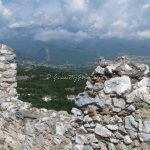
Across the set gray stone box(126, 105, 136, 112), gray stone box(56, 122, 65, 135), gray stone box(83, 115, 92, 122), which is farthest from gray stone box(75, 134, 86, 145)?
gray stone box(126, 105, 136, 112)

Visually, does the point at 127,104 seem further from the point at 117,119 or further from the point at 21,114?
the point at 21,114

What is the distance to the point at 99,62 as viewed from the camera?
8.87 meters

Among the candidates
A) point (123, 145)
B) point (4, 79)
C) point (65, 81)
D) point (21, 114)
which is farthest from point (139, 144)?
point (65, 81)

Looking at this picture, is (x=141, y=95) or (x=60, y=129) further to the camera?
(x=60, y=129)

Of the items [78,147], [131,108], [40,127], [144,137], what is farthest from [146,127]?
[40,127]

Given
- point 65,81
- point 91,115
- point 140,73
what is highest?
point 140,73

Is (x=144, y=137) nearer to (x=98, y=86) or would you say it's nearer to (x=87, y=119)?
(x=87, y=119)

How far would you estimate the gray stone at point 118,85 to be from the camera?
8.23 meters

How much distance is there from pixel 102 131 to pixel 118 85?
94 centimetres

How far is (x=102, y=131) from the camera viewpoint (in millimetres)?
8414

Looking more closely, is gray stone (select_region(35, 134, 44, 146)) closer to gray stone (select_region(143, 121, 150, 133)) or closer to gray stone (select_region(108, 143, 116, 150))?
gray stone (select_region(108, 143, 116, 150))

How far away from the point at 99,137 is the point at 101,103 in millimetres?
667

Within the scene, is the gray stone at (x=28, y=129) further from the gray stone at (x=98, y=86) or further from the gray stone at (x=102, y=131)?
the gray stone at (x=98, y=86)

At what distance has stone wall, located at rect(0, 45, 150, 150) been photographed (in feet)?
26.3
